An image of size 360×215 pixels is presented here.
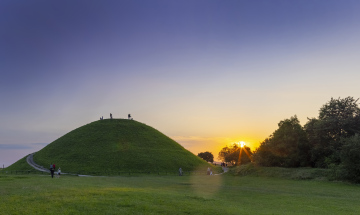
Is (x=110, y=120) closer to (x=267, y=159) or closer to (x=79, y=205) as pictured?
(x=267, y=159)

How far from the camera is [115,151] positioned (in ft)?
253

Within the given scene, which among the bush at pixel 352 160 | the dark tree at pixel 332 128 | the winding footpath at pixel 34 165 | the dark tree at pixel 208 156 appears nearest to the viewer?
the bush at pixel 352 160

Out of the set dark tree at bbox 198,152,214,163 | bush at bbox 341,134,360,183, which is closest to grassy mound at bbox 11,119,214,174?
bush at bbox 341,134,360,183

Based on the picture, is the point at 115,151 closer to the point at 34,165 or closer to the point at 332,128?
the point at 34,165

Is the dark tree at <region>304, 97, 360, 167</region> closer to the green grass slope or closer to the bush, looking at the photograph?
the bush

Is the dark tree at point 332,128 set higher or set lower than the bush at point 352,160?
higher

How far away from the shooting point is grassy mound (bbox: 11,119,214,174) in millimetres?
67250

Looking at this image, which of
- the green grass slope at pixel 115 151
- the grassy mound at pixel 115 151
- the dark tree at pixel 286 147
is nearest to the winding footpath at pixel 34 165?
the grassy mound at pixel 115 151

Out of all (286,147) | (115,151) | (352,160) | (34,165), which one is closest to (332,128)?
(286,147)

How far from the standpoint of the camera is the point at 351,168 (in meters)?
34.7

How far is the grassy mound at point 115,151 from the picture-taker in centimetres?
6725

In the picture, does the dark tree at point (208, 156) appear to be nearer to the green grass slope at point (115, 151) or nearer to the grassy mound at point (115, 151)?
the grassy mound at point (115, 151)

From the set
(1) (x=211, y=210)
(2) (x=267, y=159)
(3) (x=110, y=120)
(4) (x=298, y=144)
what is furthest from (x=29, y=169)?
(1) (x=211, y=210)

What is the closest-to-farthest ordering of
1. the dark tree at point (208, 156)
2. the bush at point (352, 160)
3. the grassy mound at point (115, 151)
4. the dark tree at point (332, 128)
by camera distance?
the bush at point (352, 160) < the dark tree at point (332, 128) < the grassy mound at point (115, 151) < the dark tree at point (208, 156)
